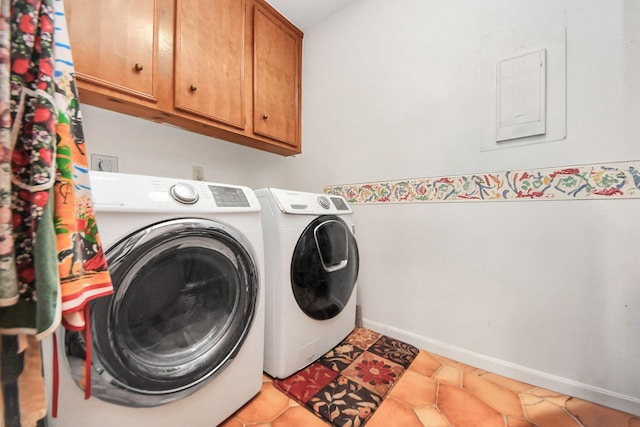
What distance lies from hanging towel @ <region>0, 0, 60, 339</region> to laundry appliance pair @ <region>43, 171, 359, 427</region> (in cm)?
15

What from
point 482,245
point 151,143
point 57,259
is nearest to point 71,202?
point 57,259

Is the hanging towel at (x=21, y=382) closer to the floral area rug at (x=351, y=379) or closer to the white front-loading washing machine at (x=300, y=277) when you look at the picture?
the white front-loading washing machine at (x=300, y=277)

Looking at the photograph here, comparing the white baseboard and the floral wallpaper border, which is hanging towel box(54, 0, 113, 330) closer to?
the floral wallpaper border

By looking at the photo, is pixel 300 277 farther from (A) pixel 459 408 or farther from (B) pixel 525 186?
(B) pixel 525 186

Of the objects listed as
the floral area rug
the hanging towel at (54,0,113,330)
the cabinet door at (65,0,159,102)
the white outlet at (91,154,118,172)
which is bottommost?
the floral area rug

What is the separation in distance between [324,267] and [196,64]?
1.20m

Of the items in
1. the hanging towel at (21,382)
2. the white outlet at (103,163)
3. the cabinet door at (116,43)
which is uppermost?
the cabinet door at (116,43)

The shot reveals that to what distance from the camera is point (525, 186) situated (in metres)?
1.07

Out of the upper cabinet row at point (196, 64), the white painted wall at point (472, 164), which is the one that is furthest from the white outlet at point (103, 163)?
the upper cabinet row at point (196, 64)

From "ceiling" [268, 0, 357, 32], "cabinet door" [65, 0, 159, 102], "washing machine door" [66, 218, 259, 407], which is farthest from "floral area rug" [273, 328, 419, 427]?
"ceiling" [268, 0, 357, 32]

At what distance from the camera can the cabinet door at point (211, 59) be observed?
3.77 ft

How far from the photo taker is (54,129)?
422mm

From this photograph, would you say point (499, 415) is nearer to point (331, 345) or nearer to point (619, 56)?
point (331, 345)

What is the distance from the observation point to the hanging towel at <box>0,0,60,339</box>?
396 mm
